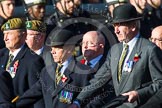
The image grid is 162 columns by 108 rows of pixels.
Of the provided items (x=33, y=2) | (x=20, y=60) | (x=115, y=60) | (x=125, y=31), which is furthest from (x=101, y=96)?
(x=33, y=2)

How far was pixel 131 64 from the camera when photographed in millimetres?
9531

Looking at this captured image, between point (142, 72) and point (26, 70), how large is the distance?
2196mm

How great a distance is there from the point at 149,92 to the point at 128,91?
10.2 inches

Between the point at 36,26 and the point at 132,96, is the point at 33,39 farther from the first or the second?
the point at 132,96

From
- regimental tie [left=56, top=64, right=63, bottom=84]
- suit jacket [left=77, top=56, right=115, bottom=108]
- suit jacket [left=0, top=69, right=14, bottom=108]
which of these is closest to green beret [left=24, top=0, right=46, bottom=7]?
regimental tie [left=56, top=64, right=63, bottom=84]

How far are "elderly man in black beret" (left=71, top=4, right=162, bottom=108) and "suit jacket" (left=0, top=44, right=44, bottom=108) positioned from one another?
134 cm

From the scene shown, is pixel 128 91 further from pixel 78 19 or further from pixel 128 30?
pixel 78 19

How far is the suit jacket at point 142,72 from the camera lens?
9312 millimetres

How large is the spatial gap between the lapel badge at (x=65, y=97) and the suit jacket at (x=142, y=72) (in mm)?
722

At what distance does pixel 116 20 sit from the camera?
31.7ft

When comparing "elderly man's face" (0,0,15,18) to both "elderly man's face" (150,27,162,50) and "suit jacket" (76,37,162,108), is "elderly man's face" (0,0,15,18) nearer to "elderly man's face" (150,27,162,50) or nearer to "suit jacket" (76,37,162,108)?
"elderly man's face" (150,27,162,50)

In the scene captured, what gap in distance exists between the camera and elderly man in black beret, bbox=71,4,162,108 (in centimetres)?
932

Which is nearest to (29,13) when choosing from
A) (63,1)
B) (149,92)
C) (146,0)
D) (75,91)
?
(63,1)

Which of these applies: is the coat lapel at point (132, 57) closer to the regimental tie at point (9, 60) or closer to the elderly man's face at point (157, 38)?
the elderly man's face at point (157, 38)
